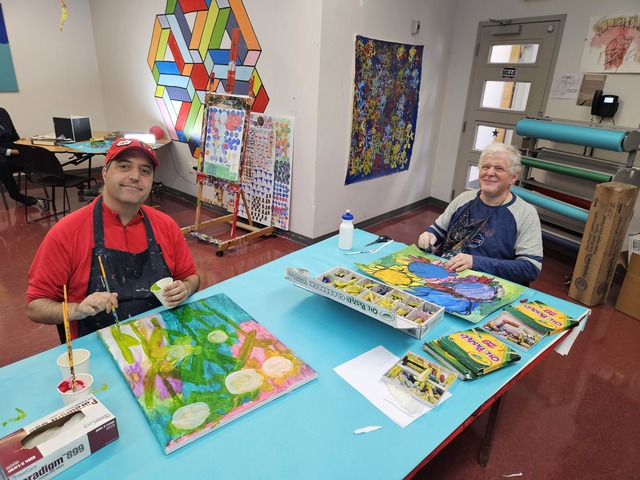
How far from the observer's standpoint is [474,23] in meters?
4.57

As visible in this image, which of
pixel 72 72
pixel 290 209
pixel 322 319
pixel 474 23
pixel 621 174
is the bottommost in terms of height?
pixel 290 209

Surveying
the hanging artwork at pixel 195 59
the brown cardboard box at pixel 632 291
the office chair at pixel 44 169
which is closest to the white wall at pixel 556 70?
the brown cardboard box at pixel 632 291

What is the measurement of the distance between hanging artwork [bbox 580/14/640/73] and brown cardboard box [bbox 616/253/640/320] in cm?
166

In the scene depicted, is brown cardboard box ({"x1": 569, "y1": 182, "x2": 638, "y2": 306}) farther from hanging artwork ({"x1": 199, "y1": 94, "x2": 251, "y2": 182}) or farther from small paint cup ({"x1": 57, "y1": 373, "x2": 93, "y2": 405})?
small paint cup ({"x1": 57, "y1": 373, "x2": 93, "y2": 405})

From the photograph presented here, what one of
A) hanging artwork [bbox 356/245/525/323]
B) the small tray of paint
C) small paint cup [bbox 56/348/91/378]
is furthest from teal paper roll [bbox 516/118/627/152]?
small paint cup [bbox 56/348/91/378]

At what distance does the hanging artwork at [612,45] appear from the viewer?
337cm

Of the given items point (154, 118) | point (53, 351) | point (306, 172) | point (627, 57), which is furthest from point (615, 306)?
point (154, 118)

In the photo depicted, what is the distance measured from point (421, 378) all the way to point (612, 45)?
12.6 feet

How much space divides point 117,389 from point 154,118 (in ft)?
15.9

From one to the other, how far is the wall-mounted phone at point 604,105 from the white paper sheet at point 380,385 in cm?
Answer: 352

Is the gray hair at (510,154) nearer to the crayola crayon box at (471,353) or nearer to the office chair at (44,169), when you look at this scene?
the crayola crayon box at (471,353)

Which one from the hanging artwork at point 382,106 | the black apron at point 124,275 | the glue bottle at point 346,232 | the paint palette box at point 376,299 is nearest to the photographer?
the paint palette box at point 376,299

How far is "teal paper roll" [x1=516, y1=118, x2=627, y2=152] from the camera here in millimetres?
3057

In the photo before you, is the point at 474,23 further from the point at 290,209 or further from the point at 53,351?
the point at 53,351
